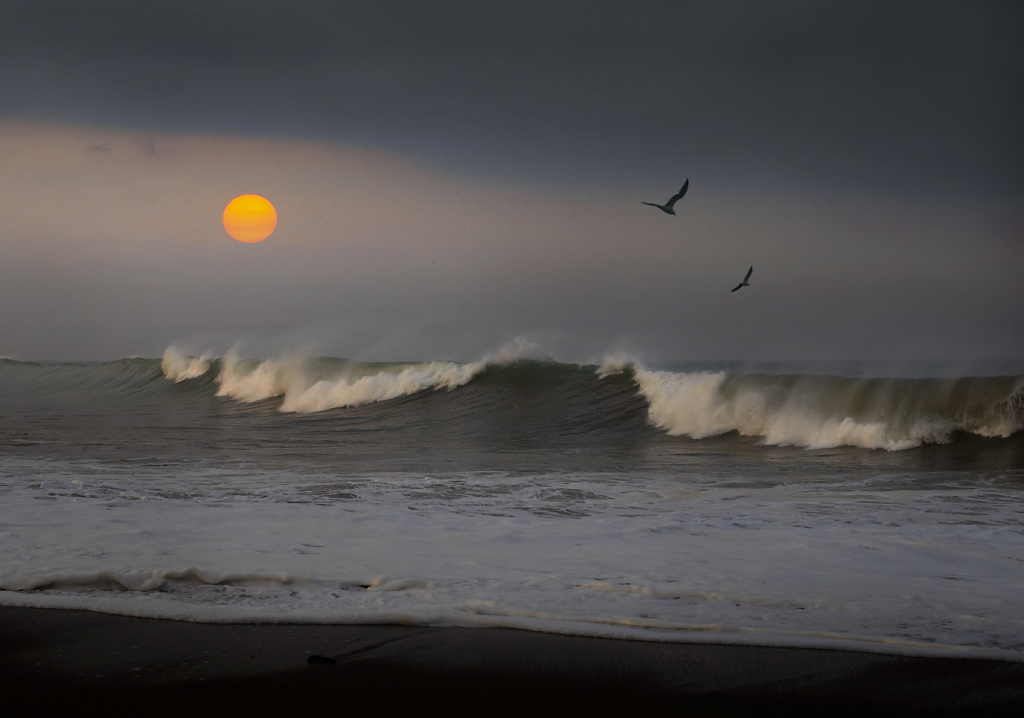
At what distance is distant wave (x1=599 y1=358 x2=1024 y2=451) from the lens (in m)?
11.4

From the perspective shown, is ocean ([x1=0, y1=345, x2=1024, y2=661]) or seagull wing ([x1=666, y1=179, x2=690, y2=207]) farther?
seagull wing ([x1=666, y1=179, x2=690, y2=207])

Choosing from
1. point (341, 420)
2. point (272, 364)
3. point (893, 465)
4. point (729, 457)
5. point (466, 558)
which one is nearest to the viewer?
point (466, 558)

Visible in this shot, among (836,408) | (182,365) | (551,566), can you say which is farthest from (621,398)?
(182,365)

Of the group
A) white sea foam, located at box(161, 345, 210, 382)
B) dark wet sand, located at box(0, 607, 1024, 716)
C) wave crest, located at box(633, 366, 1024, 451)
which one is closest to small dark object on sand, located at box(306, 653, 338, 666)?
dark wet sand, located at box(0, 607, 1024, 716)

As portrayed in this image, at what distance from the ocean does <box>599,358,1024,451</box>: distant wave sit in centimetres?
5

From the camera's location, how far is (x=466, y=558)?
4.23m

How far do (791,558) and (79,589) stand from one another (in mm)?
3671

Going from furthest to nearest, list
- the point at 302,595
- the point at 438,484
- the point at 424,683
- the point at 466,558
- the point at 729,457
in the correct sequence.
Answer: the point at 729,457, the point at 438,484, the point at 466,558, the point at 302,595, the point at 424,683

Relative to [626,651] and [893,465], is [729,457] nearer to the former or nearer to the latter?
[893,465]

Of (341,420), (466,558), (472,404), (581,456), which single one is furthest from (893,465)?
(341,420)

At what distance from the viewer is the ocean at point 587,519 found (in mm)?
3262

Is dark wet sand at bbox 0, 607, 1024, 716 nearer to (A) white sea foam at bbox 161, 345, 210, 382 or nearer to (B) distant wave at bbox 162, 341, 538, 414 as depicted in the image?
(B) distant wave at bbox 162, 341, 538, 414

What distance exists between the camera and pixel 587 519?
5.57m

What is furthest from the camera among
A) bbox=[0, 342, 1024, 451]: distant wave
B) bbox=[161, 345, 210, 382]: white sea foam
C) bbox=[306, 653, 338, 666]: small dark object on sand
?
bbox=[161, 345, 210, 382]: white sea foam
